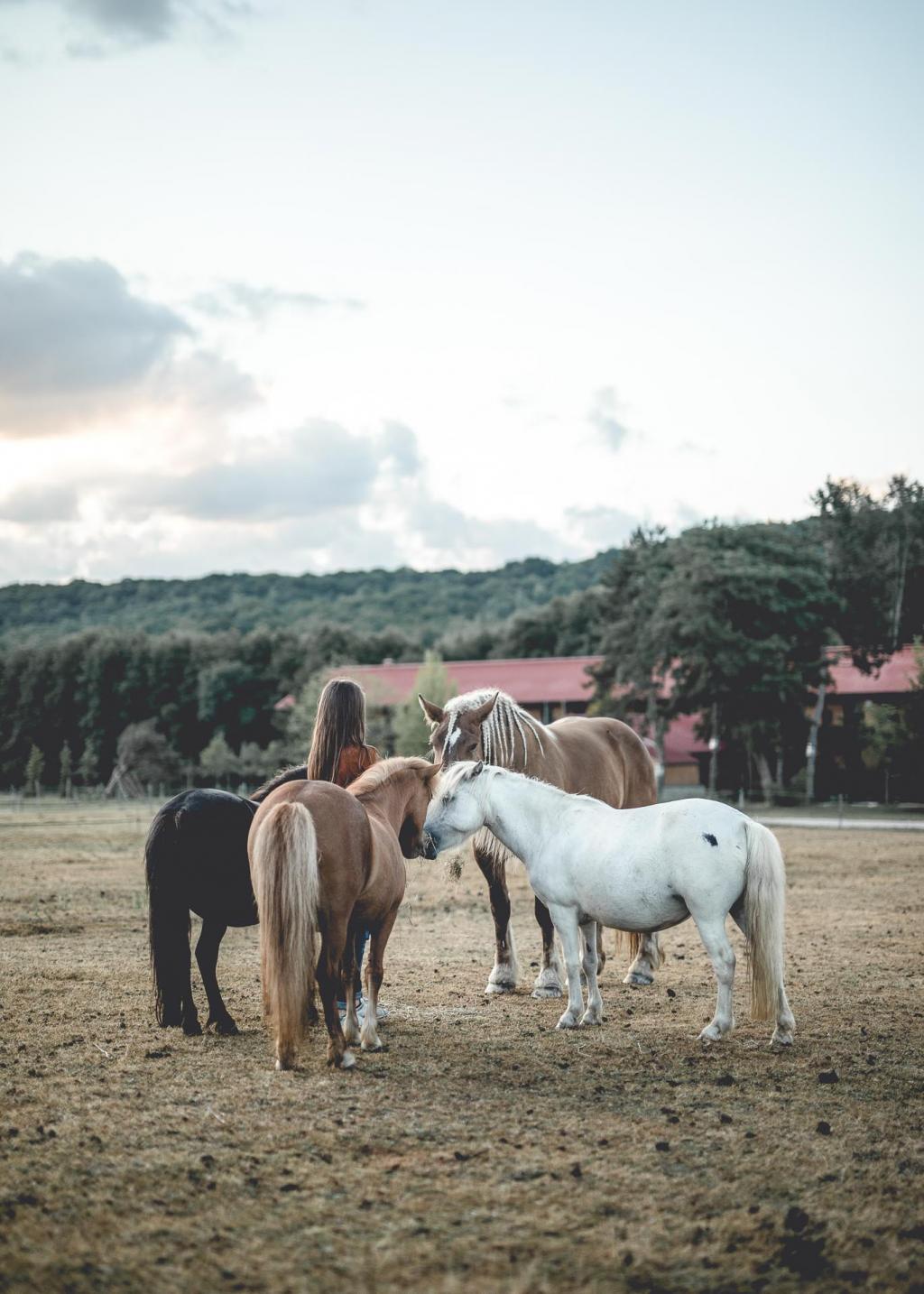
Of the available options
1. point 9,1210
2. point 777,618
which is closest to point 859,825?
point 777,618

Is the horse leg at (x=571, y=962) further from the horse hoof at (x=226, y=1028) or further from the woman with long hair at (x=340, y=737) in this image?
the horse hoof at (x=226, y=1028)

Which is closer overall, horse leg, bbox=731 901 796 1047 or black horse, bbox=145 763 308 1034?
horse leg, bbox=731 901 796 1047

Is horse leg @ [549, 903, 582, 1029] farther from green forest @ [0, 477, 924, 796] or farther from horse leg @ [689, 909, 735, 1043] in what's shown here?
green forest @ [0, 477, 924, 796]

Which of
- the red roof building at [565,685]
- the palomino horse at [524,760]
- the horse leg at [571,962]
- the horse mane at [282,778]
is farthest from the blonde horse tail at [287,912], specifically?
the red roof building at [565,685]

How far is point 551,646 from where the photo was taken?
2820 inches

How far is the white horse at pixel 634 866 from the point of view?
22.8 feet

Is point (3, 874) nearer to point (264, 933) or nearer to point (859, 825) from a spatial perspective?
point (264, 933)

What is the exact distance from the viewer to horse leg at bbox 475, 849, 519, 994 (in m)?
8.68

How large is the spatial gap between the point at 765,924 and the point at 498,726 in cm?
282

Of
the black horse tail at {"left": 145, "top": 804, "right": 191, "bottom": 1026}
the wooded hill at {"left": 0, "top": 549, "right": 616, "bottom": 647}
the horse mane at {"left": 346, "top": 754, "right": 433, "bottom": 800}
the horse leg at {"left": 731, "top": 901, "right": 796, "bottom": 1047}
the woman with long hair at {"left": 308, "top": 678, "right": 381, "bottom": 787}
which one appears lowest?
the horse leg at {"left": 731, "top": 901, "right": 796, "bottom": 1047}

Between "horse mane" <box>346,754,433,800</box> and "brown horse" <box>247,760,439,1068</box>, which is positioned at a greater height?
"horse mane" <box>346,754,433,800</box>

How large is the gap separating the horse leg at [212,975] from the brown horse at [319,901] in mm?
958

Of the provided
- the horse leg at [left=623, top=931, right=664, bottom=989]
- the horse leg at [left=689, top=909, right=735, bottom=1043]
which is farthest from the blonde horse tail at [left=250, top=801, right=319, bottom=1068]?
the horse leg at [left=623, top=931, right=664, bottom=989]

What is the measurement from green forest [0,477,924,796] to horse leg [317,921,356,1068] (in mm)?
34209
